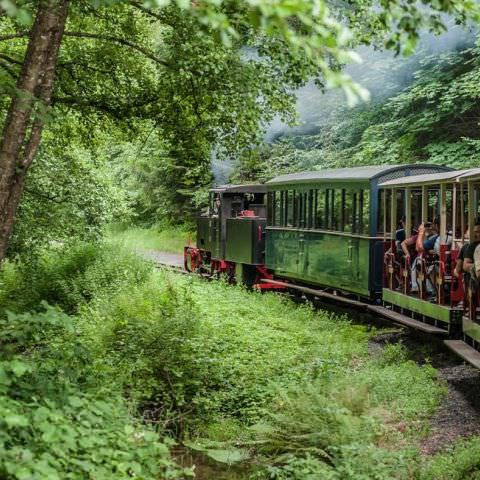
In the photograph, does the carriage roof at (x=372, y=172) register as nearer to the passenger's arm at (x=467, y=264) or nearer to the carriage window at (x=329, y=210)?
the carriage window at (x=329, y=210)

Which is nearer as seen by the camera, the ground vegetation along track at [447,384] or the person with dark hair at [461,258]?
the ground vegetation along track at [447,384]

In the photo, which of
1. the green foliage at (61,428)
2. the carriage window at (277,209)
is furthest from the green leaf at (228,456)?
the carriage window at (277,209)

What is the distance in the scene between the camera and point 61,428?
5422mm

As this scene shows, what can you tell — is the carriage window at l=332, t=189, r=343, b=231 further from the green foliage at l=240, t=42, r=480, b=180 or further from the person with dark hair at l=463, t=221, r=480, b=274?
the person with dark hair at l=463, t=221, r=480, b=274

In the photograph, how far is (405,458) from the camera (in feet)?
24.1

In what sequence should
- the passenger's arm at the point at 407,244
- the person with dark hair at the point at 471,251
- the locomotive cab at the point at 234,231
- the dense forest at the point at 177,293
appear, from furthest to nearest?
1. the locomotive cab at the point at 234,231
2. the passenger's arm at the point at 407,244
3. the person with dark hair at the point at 471,251
4. the dense forest at the point at 177,293

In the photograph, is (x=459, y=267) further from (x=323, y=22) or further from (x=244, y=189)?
(x=244, y=189)

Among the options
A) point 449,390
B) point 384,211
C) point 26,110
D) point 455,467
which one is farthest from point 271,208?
point 455,467

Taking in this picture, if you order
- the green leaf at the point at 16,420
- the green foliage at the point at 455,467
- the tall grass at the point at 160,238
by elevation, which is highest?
the green leaf at the point at 16,420

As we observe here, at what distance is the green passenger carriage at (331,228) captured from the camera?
14.8 meters

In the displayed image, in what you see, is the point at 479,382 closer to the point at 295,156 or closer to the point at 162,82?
the point at 162,82

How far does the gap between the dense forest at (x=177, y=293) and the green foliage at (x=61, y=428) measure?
20mm

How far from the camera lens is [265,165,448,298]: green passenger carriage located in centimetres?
1481

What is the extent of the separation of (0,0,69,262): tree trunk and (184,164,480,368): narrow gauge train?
16.0 feet
